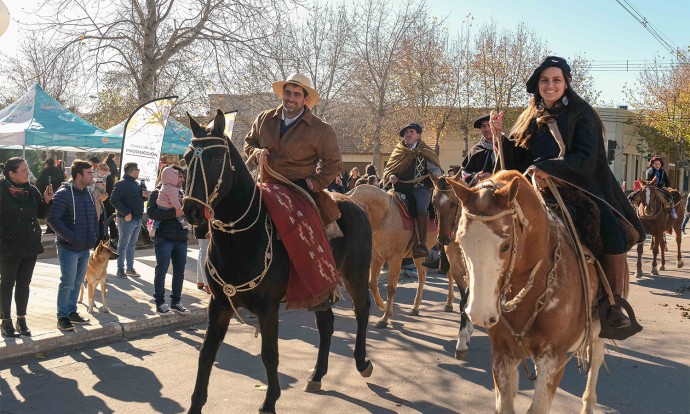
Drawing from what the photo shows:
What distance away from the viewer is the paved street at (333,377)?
5977 millimetres

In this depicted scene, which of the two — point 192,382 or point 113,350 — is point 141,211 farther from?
point 192,382

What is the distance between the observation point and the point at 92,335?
818cm

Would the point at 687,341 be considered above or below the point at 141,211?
below

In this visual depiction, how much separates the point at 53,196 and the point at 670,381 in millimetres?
7716

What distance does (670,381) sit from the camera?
6.98 m

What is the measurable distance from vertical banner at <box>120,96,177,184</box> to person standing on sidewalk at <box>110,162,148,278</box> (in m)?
2.36

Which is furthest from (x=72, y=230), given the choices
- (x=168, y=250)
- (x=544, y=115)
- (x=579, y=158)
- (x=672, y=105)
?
(x=672, y=105)

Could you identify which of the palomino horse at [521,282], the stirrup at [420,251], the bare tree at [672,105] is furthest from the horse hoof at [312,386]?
the bare tree at [672,105]

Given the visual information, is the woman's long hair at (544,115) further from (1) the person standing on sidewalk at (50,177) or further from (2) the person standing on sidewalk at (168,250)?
(1) the person standing on sidewalk at (50,177)

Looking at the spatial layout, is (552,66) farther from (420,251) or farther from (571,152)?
(420,251)

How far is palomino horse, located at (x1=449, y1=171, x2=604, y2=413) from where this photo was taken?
3.46 metres

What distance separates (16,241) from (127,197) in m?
4.14

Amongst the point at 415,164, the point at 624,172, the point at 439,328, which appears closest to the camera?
the point at 439,328

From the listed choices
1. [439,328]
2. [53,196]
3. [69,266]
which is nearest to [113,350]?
[69,266]
